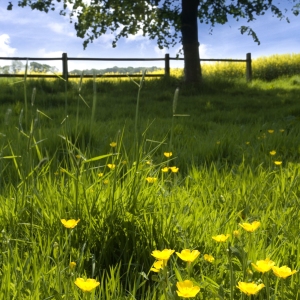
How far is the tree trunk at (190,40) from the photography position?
13.4m

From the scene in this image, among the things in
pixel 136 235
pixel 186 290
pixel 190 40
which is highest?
pixel 190 40

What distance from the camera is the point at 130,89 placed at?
39.1 feet

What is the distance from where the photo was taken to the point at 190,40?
45.2 ft

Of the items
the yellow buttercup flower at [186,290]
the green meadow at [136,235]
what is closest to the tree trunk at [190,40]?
the green meadow at [136,235]

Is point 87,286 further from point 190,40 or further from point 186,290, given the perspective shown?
point 190,40

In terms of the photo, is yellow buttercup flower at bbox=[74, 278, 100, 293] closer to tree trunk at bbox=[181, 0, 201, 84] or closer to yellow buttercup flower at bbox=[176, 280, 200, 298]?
yellow buttercup flower at bbox=[176, 280, 200, 298]

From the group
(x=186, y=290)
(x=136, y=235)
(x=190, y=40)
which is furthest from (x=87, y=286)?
(x=190, y=40)

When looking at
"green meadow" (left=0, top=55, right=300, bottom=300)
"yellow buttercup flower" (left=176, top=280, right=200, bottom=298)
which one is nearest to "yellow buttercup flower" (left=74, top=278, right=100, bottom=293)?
"green meadow" (left=0, top=55, right=300, bottom=300)

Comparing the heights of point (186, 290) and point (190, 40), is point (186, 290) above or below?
below

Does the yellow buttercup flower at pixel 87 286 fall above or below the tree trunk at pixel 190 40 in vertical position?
below

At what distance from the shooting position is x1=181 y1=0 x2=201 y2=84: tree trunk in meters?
13.4

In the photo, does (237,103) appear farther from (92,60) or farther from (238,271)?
(238,271)

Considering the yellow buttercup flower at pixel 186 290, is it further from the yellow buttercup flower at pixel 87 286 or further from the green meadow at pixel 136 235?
the yellow buttercup flower at pixel 87 286

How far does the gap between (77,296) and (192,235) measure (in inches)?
23.9
